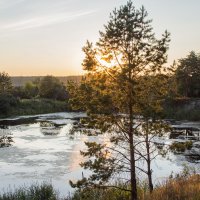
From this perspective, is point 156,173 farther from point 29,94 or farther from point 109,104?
point 29,94

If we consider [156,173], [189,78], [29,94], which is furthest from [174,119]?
[29,94]

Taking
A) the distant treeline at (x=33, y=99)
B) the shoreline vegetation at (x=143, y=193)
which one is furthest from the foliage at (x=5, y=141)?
the distant treeline at (x=33, y=99)

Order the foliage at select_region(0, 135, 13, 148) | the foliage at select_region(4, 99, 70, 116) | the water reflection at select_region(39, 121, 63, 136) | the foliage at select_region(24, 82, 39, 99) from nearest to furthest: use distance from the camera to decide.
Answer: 1. the foliage at select_region(0, 135, 13, 148)
2. the water reflection at select_region(39, 121, 63, 136)
3. the foliage at select_region(4, 99, 70, 116)
4. the foliage at select_region(24, 82, 39, 99)

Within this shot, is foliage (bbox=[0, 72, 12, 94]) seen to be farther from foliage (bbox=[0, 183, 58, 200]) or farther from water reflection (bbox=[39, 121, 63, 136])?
foliage (bbox=[0, 183, 58, 200])

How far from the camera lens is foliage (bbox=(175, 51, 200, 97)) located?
94.6 meters

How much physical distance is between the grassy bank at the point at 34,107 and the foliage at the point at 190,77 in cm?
2833

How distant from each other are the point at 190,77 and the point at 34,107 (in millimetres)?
39662

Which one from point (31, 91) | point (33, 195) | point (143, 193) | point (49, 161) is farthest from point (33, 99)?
point (143, 193)

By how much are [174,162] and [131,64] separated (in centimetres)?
2070

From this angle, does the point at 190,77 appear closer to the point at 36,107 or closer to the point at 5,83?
the point at 36,107

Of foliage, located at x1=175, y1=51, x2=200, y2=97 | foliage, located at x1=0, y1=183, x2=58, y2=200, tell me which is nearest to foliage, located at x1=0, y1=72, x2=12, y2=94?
foliage, located at x1=175, y1=51, x2=200, y2=97

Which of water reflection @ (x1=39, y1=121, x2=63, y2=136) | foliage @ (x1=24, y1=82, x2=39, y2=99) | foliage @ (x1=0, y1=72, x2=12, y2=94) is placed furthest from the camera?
foliage @ (x1=24, y1=82, x2=39, y2=99)

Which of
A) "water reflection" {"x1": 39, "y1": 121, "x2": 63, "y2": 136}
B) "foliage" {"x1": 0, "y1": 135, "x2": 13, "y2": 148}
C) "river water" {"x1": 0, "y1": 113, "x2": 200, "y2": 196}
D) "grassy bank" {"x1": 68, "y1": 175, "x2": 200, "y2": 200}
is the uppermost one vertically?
"grassy bank" {"x1": 68, "y1": 175, "x2": 200, "y2": 200}

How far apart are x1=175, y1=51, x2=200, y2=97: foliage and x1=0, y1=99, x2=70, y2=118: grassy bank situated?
92.9ft
